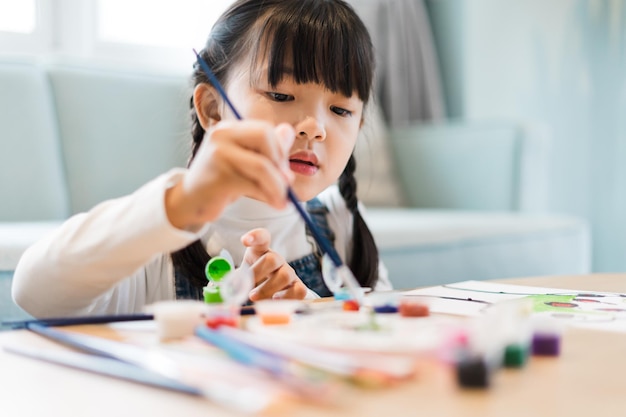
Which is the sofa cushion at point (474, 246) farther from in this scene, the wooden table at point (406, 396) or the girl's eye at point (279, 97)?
the wooden table at point (406, 396)

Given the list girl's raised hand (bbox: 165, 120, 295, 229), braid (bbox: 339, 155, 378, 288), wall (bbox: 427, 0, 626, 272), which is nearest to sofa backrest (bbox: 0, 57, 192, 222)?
braid (bbox: 339, 155, 378, 288)

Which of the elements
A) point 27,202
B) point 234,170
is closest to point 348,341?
point 234,170

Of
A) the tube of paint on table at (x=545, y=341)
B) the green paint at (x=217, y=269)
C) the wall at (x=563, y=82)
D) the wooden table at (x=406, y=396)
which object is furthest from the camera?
the wall at (x=563, y=82)

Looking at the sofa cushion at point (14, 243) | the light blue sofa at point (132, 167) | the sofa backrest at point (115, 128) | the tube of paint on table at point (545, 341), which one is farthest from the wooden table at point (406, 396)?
the sofa backrest at point (115, 128)

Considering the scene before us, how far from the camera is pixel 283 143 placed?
0.53 m

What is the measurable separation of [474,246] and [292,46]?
32.5 inches

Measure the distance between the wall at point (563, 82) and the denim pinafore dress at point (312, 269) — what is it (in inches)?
66.0

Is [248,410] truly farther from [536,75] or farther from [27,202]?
[536,75]

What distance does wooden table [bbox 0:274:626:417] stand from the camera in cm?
34

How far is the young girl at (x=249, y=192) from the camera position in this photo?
21.0 inches

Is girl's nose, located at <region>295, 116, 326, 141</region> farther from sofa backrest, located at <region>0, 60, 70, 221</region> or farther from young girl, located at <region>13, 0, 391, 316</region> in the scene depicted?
sofa backrest, located at <region>0, 60, 70, 221</region>

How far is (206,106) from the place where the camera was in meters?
1.01

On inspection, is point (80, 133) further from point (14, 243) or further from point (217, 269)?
point (217, 269)

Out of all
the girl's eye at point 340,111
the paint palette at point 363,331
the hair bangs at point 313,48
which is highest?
the hair bangs at point 313,48
